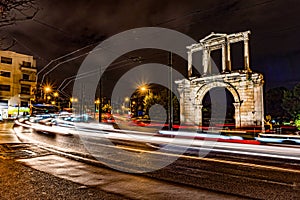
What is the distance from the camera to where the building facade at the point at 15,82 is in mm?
55812

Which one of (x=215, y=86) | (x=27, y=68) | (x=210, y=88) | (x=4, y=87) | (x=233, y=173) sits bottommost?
(x=233, y=173)

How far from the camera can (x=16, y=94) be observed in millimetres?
58375

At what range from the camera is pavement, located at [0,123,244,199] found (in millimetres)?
5617

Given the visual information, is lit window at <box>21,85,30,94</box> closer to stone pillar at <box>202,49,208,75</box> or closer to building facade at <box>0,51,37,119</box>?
building facade at <box>0,51,37,119</box>

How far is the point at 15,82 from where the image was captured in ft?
192

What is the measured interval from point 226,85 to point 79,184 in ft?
90.7

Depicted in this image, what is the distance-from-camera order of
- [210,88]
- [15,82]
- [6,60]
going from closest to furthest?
[210,88] < [6,60] < [15,82]

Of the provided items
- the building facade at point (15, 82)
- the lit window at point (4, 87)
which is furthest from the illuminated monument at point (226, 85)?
the lit window at point (4, 87)

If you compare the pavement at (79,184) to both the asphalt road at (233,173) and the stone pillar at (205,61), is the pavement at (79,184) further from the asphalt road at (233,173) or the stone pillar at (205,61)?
the stone pillar at (205,61)

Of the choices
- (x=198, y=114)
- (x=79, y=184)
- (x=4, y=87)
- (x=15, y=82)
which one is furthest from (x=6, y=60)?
(x=79, y=184)

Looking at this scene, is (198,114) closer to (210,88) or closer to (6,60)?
(210,88)

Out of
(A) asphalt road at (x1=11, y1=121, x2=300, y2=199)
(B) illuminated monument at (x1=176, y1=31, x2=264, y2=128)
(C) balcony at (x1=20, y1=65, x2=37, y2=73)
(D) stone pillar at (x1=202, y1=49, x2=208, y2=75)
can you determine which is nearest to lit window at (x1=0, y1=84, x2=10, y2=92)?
(C) balcony at (x1=20, y1=65, x2=37, y2=73)

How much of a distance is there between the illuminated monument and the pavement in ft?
71.2

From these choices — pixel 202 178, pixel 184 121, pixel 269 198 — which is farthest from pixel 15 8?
pixel 184 121
